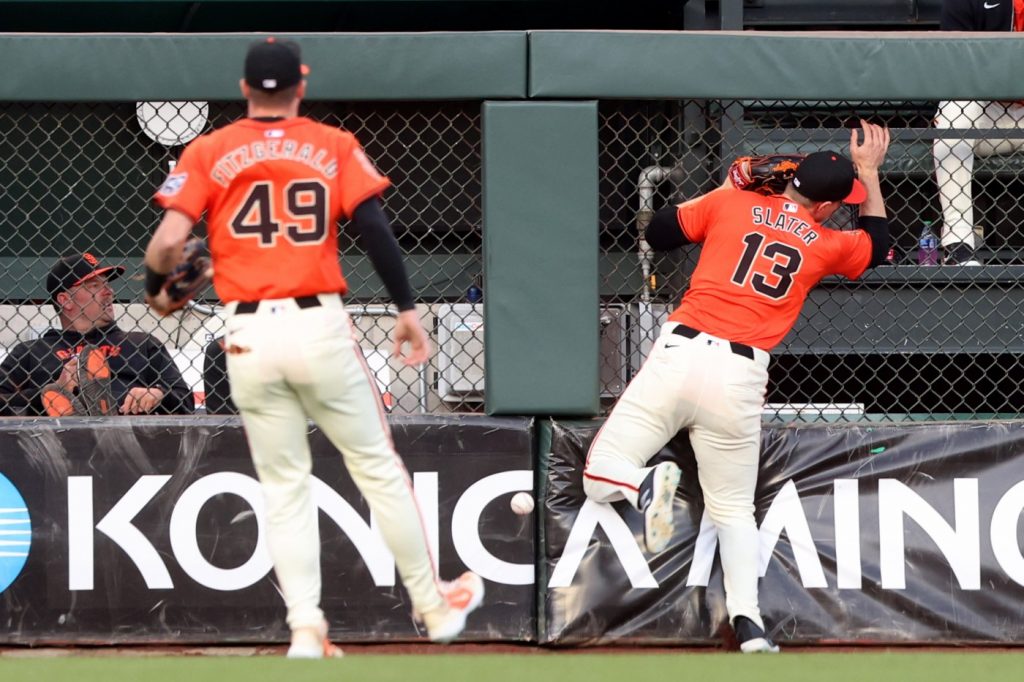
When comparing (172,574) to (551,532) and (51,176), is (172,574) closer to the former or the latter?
(551,532)

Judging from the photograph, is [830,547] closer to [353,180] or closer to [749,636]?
[749,636]

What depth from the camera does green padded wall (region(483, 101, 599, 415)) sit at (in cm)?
535

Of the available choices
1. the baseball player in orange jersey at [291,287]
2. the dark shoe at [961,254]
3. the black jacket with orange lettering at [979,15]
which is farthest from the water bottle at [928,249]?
the baseball player in orange jersey at [291,287]

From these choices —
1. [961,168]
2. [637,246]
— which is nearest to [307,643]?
[637,246]

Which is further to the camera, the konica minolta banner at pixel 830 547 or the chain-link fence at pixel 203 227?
the chain-link fence at pixel 203 227

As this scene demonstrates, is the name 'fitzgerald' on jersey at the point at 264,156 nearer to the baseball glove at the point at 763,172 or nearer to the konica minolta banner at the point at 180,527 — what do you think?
the konica minolta banner at the point at 180,527

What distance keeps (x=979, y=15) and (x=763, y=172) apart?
2389 millimetres

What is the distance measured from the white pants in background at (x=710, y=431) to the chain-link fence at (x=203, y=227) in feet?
3.34

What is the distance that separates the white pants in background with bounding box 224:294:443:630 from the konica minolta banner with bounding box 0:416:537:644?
50.3 inches

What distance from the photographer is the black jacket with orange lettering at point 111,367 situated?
Answer: 566cm

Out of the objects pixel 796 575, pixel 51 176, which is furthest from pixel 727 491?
pixel 51 176

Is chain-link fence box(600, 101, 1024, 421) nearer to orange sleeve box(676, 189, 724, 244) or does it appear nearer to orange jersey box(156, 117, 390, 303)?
orange sleeve box(676, 189, 724, 244)

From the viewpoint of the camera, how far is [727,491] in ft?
17.0

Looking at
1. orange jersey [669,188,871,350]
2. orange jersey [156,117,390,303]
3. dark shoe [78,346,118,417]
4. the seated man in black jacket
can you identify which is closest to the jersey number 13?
orange jersey [669,188,871,350]
